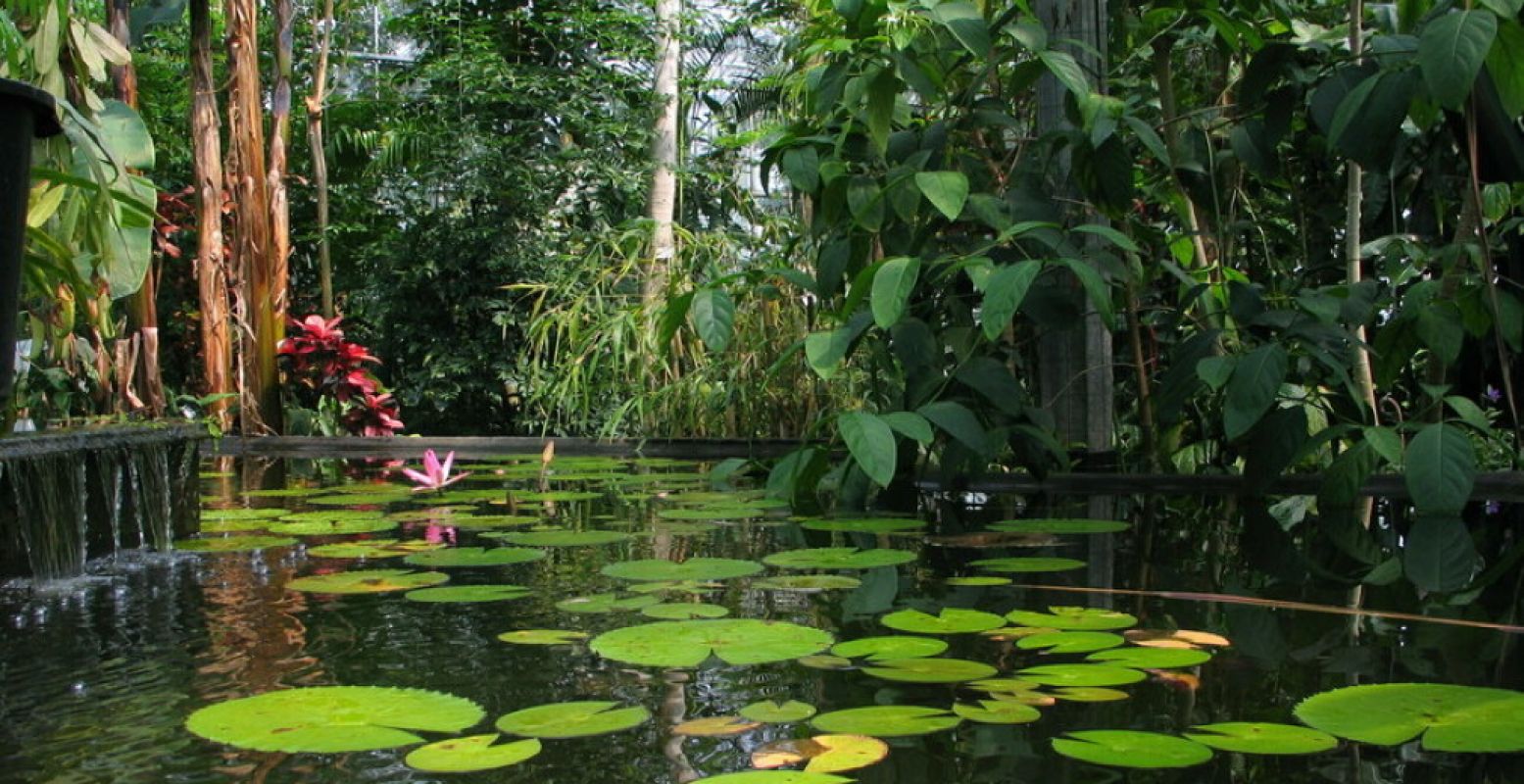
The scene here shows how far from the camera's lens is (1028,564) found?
2.37 m

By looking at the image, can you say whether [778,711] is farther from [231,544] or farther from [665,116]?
[665,116]

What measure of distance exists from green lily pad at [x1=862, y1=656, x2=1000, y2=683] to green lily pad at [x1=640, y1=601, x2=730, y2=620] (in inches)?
14.9

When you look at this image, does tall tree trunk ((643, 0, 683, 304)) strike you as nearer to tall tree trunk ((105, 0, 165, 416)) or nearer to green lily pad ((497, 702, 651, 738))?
tall tree trunk ((105, 0, 165, 416))

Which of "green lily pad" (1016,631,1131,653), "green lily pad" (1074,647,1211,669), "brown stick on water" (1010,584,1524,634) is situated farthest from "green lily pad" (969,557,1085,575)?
"green lily pad" (1074,647,1211,669)

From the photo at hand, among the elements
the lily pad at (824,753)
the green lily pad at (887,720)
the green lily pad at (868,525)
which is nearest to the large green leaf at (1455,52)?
the green lily pad at (868,525)

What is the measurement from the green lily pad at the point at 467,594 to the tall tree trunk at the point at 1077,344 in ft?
6.03

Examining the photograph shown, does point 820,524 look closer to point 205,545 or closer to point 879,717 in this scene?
point 205,545

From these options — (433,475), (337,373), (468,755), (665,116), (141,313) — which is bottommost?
(468,755)

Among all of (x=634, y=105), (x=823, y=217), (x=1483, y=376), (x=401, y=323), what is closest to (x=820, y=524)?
(x=823, y=217)

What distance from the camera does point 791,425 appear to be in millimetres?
5531

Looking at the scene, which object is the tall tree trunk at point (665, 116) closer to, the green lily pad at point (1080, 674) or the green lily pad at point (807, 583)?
the green lily pad at point (807, 583)

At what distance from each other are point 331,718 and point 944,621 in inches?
33.1

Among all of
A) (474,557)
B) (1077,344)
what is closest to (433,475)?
(474,557)

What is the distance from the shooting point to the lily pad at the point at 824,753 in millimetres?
1204
